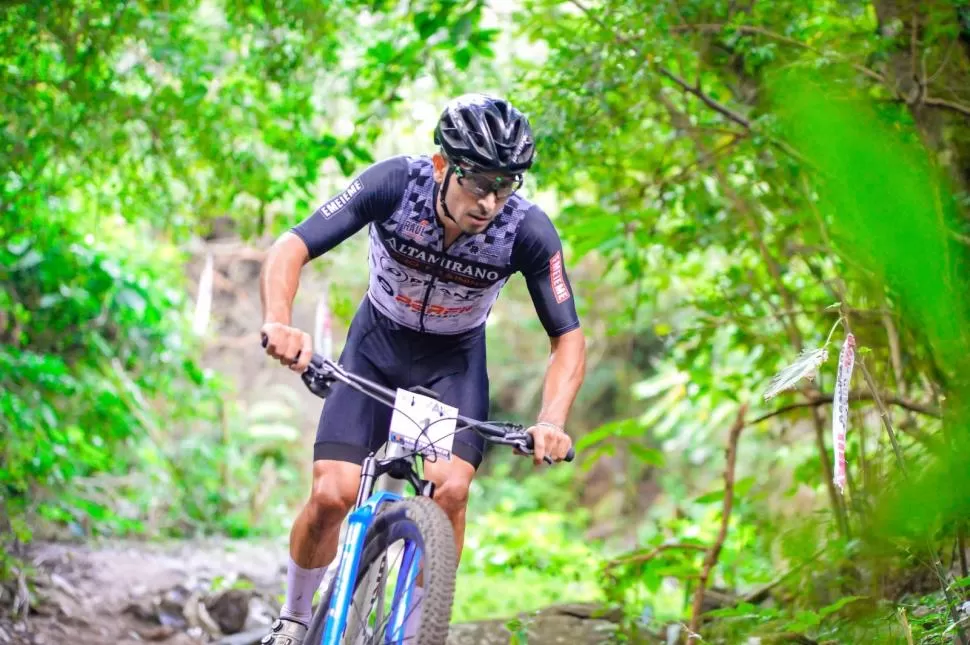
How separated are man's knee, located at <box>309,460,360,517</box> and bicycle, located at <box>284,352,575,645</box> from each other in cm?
13

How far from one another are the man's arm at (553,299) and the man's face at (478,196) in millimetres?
268

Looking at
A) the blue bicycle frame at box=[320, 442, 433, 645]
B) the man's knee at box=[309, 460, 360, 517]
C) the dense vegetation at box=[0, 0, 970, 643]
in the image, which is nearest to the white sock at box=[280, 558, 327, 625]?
the man's knee at box=[309, 460, 360, 517]

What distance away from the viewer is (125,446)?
29.1 feet

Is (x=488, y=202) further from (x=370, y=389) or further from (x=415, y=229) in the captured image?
(x=370, y=389)

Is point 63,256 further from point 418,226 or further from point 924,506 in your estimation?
point 924,506

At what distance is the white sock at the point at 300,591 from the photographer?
3303 mm

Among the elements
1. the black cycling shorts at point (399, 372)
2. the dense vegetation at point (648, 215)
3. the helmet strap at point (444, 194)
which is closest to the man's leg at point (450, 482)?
the black cycling shorts at point (399, 372)

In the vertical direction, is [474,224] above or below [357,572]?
above

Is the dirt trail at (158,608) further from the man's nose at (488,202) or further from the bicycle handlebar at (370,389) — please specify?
the man's nose at (488,202)

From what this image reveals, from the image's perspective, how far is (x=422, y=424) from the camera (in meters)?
2.89

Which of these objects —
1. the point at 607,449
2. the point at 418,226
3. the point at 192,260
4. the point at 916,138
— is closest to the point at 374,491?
the point at 418,226

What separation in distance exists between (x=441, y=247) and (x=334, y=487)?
0.91m

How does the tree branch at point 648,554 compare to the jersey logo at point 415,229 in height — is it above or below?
below

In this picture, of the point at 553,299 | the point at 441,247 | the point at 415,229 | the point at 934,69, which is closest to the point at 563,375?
the point at 553,299
